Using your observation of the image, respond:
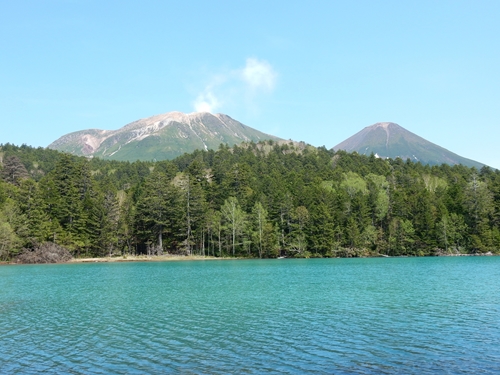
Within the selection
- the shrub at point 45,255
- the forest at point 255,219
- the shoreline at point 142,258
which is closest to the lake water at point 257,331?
the shrub at point 45,255

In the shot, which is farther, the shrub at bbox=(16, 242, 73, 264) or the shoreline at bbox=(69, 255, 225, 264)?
the shoreline at bbox=(69, 255, 225, 264)

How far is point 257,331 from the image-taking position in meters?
22.0

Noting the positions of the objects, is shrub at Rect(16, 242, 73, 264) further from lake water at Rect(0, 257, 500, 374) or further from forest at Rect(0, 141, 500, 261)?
lake water at Rect(0, 257, 500, 374)

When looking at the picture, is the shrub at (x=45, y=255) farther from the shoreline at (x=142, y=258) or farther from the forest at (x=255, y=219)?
the shoreline at (x=142, y=258)

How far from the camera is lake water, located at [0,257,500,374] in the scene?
16188mm

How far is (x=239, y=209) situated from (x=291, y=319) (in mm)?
89763

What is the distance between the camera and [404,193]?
12544 centimetres

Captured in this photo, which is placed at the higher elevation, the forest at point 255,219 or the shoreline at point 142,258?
the forest at point 255,219

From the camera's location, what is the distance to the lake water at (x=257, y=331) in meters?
16.2

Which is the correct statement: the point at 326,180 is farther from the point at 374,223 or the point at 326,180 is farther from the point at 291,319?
the point at 291,319

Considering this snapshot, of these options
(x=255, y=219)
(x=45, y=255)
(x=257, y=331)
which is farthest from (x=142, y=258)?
(x=257, y=331)

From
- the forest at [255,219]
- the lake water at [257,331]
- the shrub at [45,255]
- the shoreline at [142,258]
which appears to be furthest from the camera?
the forest at [255,219]

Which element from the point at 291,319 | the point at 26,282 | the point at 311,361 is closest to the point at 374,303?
the point at 291,319

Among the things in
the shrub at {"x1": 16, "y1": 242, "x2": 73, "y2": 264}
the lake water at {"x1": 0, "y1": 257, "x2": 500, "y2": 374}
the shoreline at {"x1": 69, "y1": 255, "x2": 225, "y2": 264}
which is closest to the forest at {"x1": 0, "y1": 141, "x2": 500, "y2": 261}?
the shrub at {"x1": 16, "y1": 242, "x2": 73, "y2": 264}
